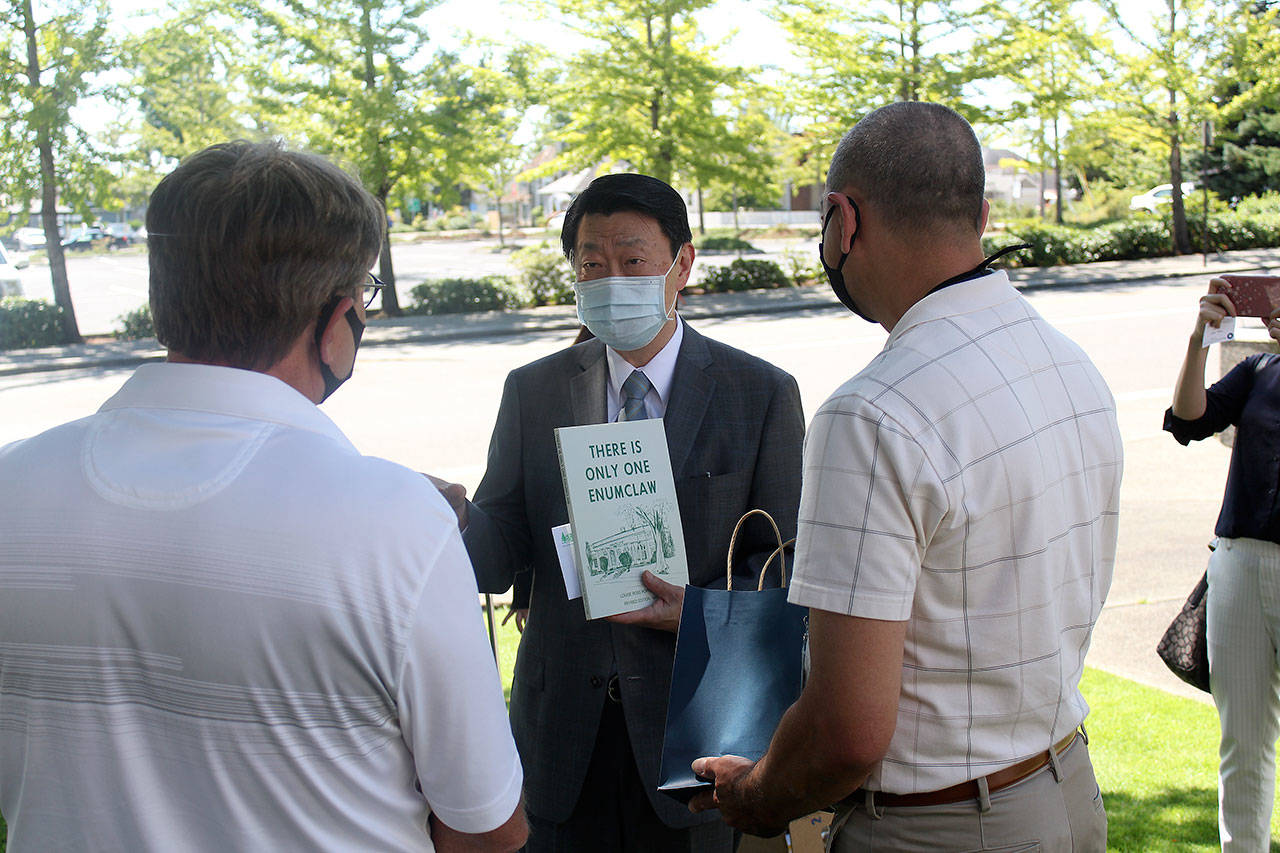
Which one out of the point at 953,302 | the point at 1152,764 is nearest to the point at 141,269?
the point at 1152,764

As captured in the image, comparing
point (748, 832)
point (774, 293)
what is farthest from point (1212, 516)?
point (774, 293)

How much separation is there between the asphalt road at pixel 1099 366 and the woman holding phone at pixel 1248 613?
6.14 feet

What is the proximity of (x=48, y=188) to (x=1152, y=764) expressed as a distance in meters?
19.7

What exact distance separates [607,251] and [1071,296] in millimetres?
20257

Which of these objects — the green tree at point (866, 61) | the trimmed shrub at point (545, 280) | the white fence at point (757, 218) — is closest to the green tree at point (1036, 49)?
the green tree at point (866, 61)

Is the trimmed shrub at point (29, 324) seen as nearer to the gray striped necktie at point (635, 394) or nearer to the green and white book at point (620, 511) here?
the gray striped necktie at point (635, 394)

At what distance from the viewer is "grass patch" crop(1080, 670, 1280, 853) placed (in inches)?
160

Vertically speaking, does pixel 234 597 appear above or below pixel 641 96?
below

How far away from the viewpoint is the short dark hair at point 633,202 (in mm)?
3057

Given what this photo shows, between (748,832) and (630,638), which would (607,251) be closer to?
(630,638)

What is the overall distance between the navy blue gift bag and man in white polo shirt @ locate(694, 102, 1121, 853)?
5.5 inches

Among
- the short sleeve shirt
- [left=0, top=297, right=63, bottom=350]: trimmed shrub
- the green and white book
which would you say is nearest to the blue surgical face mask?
the green and white book

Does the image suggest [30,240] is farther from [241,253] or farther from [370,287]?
[241,253]

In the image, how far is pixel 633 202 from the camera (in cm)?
306
